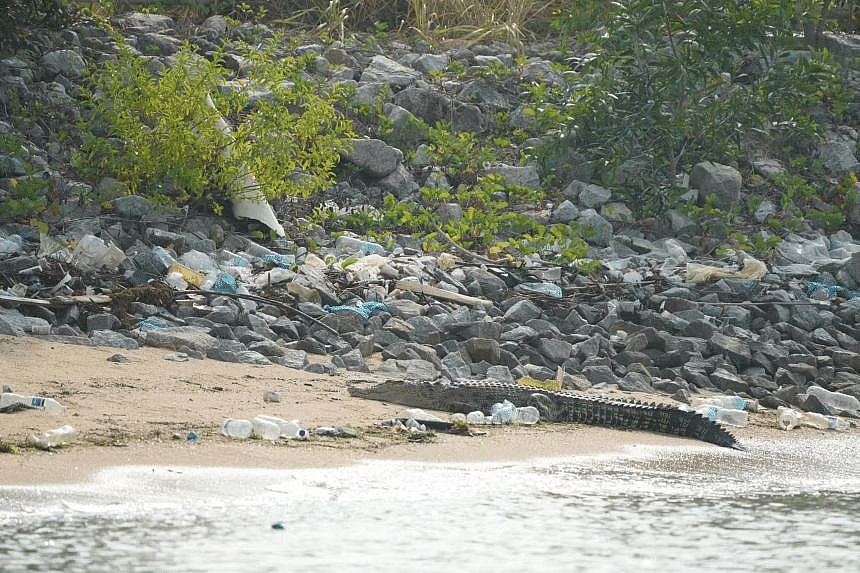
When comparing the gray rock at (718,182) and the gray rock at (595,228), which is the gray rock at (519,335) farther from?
the gray rock at (718,182)

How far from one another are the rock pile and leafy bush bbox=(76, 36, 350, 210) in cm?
30

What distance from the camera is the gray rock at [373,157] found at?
34.3 ft

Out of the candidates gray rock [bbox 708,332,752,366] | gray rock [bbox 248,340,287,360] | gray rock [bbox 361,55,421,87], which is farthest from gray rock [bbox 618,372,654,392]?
gray rock [bbox 361,55,421,87]

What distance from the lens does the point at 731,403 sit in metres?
5.94

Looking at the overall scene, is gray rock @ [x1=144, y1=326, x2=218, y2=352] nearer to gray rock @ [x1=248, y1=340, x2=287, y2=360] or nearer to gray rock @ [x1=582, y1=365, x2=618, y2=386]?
gray rock @ [x1=248, y1=340, x2=287, y2=360]

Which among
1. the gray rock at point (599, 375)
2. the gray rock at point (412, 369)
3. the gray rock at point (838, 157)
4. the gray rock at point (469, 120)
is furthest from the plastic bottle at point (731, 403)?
the gray rock at point (838, 157)

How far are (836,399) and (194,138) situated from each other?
4.82m

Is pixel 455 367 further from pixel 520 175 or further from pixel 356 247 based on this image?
pixel 520 175

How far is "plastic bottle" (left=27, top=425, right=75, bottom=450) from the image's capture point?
12.5 feet

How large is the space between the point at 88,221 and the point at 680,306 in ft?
13.8

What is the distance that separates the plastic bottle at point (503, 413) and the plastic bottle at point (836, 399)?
1.98 m

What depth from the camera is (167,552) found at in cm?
290

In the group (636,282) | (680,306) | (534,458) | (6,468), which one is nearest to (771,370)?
(680,306)

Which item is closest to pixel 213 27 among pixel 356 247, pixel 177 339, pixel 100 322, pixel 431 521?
pixel 356 247
